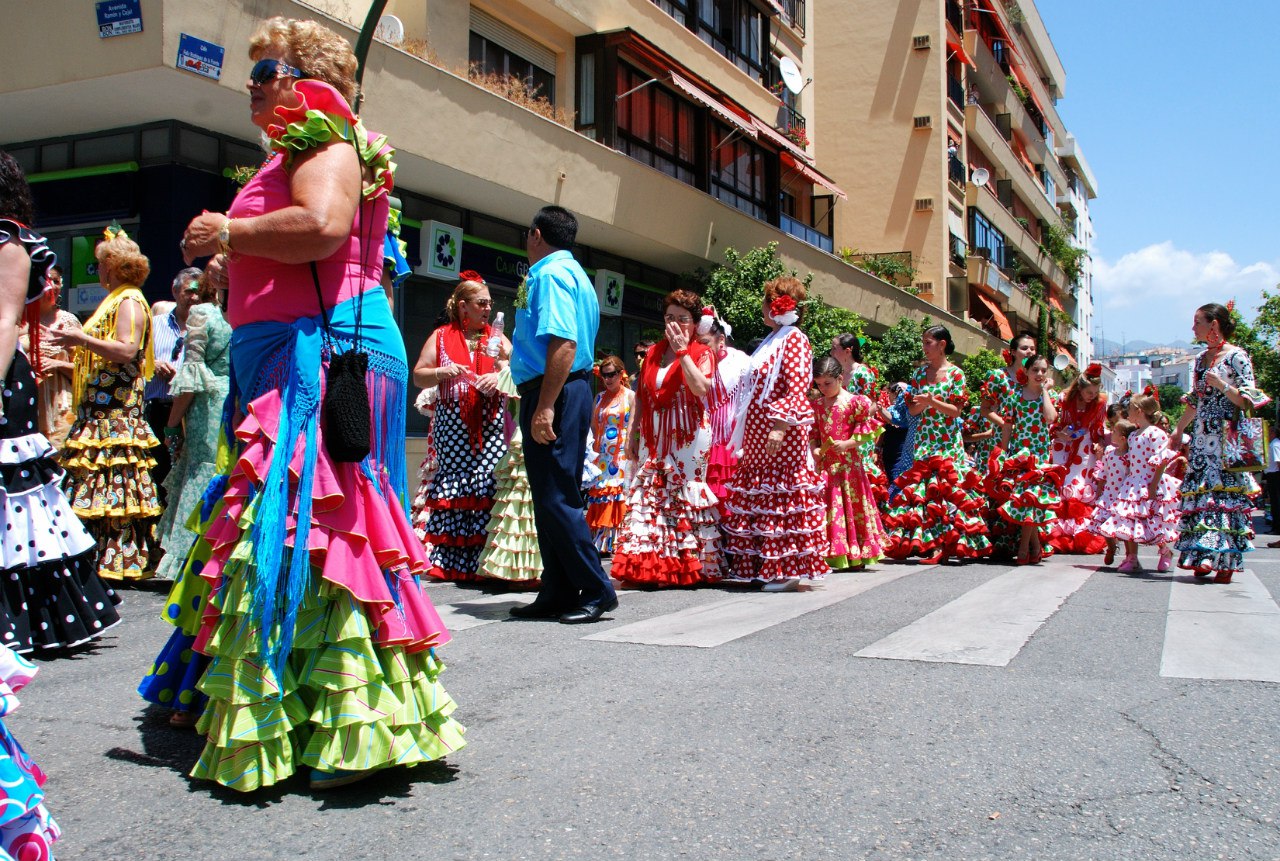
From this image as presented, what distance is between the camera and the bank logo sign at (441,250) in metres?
16.4

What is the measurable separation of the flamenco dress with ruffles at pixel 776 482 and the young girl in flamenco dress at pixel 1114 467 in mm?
3724

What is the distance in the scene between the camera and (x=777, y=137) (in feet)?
84.6

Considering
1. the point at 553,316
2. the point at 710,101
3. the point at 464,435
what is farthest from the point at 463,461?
the point at 710,101

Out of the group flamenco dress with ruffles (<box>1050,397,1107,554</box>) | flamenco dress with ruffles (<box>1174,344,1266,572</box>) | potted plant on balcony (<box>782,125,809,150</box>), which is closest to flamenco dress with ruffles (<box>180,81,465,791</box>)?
flamenco dress with ruffles (<box>1174,344,1266,572</box>)

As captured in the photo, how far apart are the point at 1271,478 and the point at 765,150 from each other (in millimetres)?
14820

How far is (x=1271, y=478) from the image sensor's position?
1791 cm

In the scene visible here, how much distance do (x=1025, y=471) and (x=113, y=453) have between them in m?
7.64

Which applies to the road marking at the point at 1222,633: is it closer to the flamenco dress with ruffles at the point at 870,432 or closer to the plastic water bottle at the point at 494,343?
the flamenco dress with ruffles at the point at 870,432

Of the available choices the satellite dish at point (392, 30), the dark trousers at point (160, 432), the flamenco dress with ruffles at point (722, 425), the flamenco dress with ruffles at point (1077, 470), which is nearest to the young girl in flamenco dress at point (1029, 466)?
the flamenco dress with ruffles at point (1077, 470)

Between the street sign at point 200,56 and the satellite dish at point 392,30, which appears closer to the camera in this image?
the street sign at point 200,56

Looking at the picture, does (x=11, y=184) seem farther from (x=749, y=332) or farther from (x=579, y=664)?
(x=749, y=332)

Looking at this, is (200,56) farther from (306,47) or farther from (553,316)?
(306,47)

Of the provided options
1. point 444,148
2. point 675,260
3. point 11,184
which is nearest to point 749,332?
point 675,260

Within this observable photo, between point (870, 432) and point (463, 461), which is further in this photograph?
point (870, 432)
